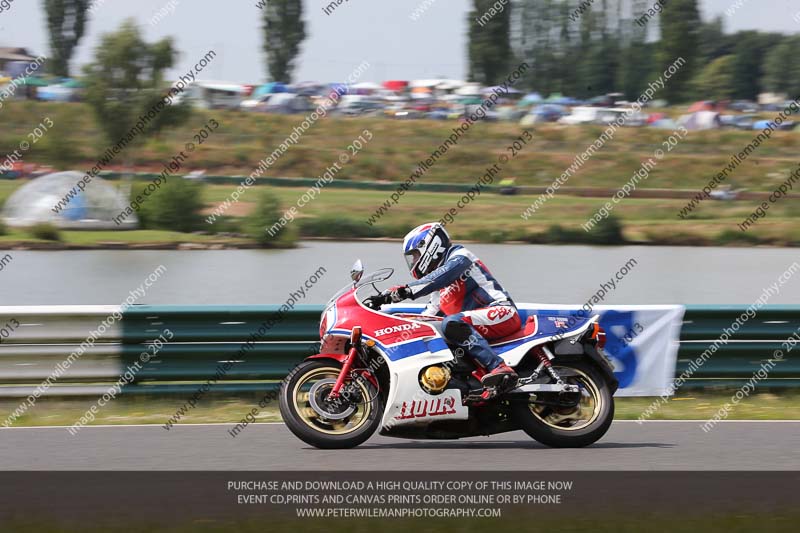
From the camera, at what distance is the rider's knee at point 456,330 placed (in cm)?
731

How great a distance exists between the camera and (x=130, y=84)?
4172 centimetres

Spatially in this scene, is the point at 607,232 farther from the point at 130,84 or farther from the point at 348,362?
the point at 348,362

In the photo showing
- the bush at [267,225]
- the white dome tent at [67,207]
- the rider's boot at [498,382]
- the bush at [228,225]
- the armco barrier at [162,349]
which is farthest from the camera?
the white dome tent at [67,207]

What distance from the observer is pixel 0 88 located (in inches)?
2080

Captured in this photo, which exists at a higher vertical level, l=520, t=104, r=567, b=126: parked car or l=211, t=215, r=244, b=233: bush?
l=211, t=215, r=244, b=233: bush

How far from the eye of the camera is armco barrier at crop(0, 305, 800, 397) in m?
9.40

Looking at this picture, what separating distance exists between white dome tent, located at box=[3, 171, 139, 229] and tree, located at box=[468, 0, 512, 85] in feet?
131

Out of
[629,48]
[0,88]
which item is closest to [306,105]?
[0,88]

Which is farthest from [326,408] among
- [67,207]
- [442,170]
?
[442,170]

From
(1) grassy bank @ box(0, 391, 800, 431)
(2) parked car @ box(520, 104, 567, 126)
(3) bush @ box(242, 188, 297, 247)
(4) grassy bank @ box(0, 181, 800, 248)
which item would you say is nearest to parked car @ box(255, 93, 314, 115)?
(2) parked car @ box(520, 104, 567, 126)

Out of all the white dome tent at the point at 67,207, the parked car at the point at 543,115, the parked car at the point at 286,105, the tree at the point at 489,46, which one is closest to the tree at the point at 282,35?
the tree at the point at 489,46

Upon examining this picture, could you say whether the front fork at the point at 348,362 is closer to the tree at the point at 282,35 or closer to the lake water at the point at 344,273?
the lake water at the point at 344,273

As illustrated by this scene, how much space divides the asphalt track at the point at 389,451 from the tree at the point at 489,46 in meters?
61.9

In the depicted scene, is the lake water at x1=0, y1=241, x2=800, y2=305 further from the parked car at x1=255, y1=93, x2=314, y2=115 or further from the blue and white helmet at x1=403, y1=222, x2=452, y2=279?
the parked car at x1=255, y1=93, x2=314, y2=115
